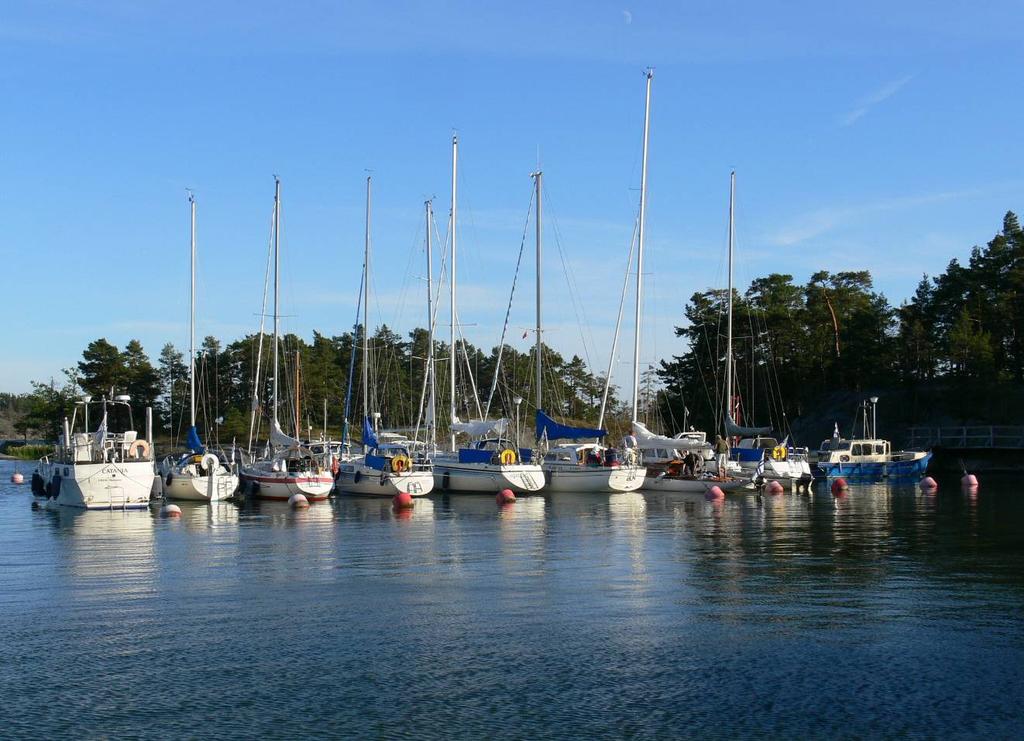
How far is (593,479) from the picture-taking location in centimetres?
5181

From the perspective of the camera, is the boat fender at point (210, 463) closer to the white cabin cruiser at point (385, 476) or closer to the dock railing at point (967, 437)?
the white cabin cruiser at point (385, 476)

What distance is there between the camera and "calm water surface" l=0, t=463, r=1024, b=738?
14102mm

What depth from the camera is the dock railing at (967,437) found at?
76312mm

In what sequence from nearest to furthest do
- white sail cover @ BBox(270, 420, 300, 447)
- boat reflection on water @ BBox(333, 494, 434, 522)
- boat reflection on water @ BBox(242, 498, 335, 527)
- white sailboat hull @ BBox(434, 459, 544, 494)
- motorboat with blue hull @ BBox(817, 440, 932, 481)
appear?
1. boat reflection on water @ BBox(242, 498, 335, 527)
2. boat reflection on water @ BBox(333, 494, 434, 522)
3. white sailboat hull @ BBox(434, 459, 544, 494)
4. white sail cover @ BBox(270, 420, 300, 447)
5. motorboat with blue hull @ BBox(817, 440, 932, 481)

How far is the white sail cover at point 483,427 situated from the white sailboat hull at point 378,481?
582 cm

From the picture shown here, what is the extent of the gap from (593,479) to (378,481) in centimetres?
1015

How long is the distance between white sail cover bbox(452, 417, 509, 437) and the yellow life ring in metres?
5.97

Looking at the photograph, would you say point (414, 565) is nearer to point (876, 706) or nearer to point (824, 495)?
point (876, 706)

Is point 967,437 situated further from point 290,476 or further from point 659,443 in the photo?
point 290,476

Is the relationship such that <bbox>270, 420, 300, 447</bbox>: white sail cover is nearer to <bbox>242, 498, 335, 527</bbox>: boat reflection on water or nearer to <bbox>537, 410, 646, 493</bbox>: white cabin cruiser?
<bbox>242, 498, 335, 527</bbox>: boat reflection on water

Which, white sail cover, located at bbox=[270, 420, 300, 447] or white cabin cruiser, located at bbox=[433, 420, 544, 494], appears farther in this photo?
white sail cover, located at bbox=[270, 420, 300, 447]

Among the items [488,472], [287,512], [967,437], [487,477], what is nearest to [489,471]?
[488,472]

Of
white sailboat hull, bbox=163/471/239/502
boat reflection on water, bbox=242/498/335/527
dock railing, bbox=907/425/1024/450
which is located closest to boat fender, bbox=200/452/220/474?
white sailboat hull, bbox=163/471/239/502

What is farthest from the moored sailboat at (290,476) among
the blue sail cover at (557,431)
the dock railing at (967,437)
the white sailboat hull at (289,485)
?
the dock railing at (967,437)
